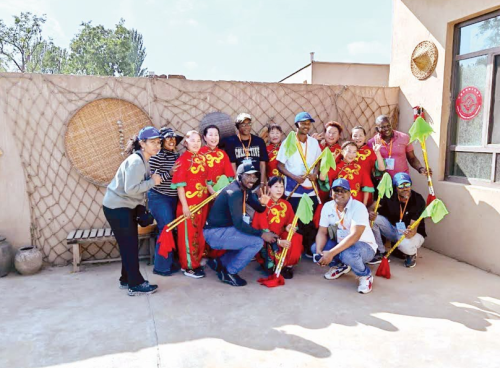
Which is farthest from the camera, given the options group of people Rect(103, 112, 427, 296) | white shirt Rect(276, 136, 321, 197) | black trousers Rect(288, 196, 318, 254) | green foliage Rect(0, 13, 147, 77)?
green foliage Rect(0, 13, 147, 77)

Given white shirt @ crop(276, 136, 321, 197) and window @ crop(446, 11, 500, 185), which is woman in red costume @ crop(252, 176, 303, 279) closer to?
white shirt @ crop(276, 136, 321, 197)

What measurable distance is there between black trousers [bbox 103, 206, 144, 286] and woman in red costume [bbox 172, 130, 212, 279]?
1.62ft

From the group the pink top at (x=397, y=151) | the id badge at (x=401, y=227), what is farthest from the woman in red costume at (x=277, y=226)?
the pink top at (x=397, y=151)

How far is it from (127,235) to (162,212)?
1.71 ft

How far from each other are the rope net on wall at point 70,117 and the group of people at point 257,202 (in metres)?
0.52

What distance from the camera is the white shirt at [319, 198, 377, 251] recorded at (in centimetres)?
303

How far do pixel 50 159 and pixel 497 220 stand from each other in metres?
4.06

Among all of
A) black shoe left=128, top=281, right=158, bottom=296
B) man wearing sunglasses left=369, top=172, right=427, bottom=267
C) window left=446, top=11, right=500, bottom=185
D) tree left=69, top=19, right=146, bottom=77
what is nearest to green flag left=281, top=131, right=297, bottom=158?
man wearing sunglasses left=369, top=172, right=427, bottom=267

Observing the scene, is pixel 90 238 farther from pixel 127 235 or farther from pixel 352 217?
pixel 352 217

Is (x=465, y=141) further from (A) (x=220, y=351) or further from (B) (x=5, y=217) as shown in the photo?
(B) (x=5, y=217)

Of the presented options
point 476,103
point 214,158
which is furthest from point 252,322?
point 476,103

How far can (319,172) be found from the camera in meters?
3.71

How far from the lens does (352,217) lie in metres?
3.06

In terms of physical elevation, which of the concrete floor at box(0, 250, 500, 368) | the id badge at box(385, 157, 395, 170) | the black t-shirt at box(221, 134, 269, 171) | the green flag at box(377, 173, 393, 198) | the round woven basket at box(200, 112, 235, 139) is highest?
the round woven basket at box(200, 112, 235, 139)
